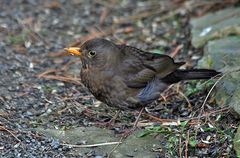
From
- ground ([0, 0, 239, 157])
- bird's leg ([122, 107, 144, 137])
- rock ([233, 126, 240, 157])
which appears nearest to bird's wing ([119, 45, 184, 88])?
bird's leg ([122, 107, 144, 137])

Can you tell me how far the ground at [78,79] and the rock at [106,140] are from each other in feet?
0.34

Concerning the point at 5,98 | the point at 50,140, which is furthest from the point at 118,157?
the point at 5,98

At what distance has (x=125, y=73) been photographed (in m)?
5.93

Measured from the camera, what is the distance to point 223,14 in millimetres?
8195

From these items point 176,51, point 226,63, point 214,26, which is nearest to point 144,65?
point 226,63

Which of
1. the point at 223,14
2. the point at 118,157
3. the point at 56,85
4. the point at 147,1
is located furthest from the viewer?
the point at 147,1

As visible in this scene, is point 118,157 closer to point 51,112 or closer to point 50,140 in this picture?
point 50,140

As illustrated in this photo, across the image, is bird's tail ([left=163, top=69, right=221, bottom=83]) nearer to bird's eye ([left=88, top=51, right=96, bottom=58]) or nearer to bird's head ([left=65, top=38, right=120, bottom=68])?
bird's head ([left=65, top=38, right=120, bottom=68])

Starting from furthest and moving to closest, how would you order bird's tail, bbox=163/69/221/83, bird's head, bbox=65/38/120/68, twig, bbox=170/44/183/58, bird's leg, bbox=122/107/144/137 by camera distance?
twig, bbox=170/44/183/58
bird's tail, bbox=163/69/221/83
bird's head, bbox=65/38/120/68
bird's leg, bbox=122/107/144/137

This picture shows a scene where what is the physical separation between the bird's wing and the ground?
0.40 m

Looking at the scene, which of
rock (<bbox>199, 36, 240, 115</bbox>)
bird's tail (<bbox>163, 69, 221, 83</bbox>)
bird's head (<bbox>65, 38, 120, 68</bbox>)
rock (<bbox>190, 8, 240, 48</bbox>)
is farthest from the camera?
rock (<bbox>190, 8, 240, 48</bbox>)

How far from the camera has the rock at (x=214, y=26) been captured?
7480mm

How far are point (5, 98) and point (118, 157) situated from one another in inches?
65.5

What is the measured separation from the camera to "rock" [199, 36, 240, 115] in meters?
5.76
